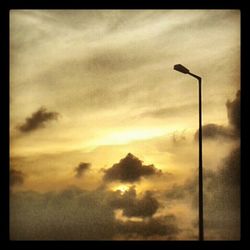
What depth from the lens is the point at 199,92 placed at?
1116 centimetres
